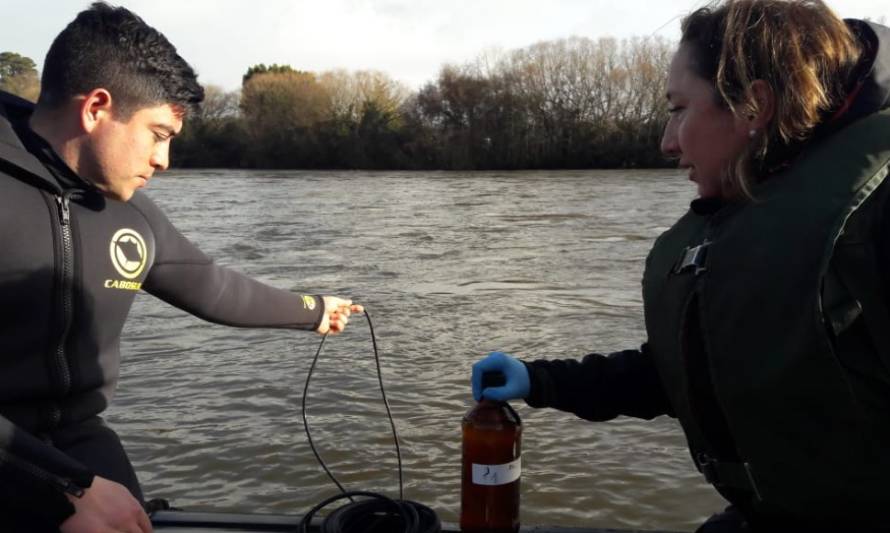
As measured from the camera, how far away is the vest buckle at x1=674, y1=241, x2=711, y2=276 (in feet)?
6.74

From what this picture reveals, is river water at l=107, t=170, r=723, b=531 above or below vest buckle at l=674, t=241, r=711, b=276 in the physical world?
below

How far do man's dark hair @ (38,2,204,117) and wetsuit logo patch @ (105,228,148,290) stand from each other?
0.40 meters

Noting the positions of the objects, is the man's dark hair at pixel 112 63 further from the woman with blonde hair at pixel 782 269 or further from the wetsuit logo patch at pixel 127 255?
the woman with blonde hair at pixel 782 269

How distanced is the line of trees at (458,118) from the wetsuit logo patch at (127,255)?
41.6 meters

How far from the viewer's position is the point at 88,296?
2.66 meters

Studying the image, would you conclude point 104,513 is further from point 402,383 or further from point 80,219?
point 402,383

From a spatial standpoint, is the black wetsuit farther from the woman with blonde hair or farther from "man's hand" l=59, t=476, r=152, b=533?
the woman with blonde hair

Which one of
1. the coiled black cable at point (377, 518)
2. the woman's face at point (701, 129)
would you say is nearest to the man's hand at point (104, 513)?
the coiled black cable at point (377, 518)

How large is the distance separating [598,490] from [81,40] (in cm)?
347

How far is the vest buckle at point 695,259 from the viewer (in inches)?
80.9

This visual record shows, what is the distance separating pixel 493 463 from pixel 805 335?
1078 millimetres

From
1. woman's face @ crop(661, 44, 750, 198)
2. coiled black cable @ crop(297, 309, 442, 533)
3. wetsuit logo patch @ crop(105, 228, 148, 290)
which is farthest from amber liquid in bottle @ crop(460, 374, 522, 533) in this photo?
wetsuit logo patch @ crop(105, 228, 148, 290)

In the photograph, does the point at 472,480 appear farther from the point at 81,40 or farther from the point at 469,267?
the point at 469,267

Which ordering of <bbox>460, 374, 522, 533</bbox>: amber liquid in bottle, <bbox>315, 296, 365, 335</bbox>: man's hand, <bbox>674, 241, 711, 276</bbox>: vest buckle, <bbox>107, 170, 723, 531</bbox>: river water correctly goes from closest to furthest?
<bbox>674, 241, 711, 276</bbox>: vest buckle
<bbox>460, 374, 522, 533</bbox>: amber liquid in bottle
<bbox>315, 296, 365, 335</bbox>: man's hand
<bbox>107, 170, 723, 531</bbox>: river water
